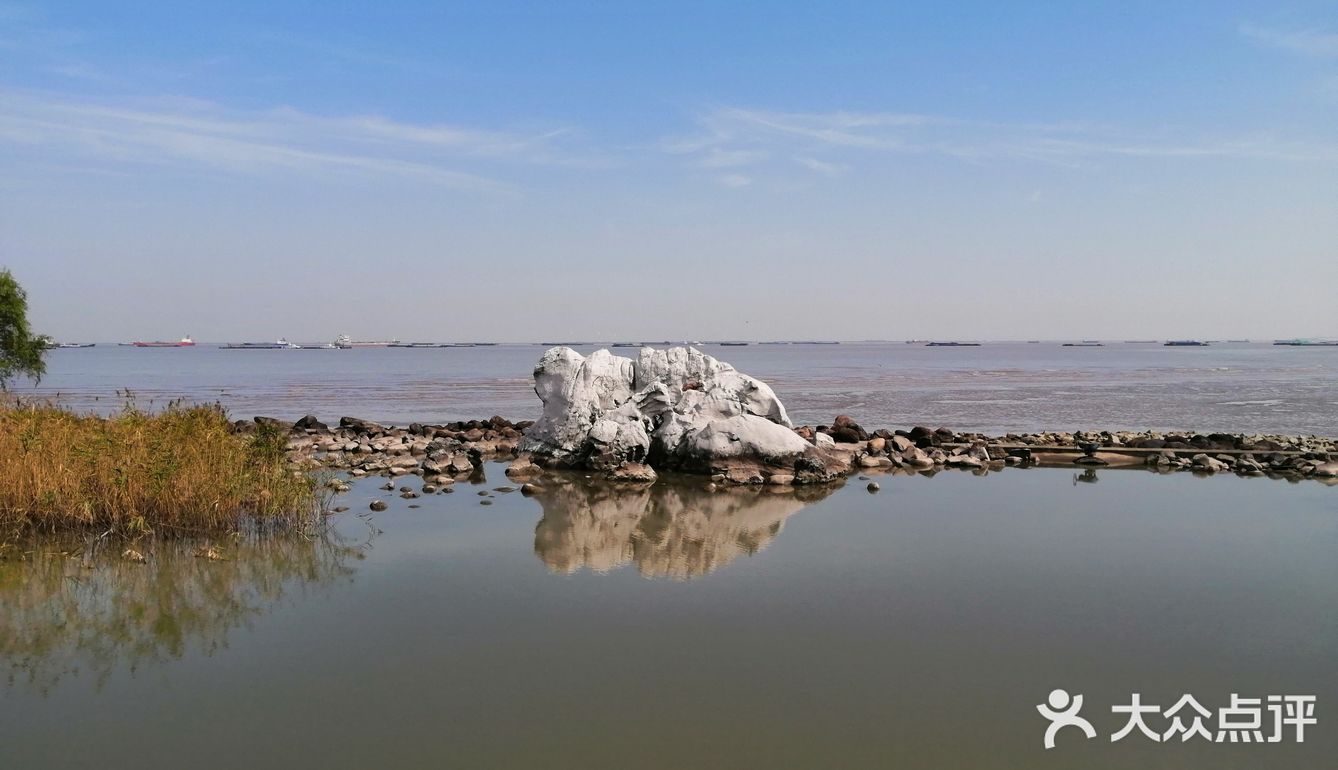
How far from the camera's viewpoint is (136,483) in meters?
12.2

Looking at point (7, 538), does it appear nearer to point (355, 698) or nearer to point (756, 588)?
point (355, 698)

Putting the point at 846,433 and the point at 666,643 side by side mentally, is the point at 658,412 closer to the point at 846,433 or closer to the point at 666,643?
the point at 846,433

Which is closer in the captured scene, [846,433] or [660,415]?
[660,415]

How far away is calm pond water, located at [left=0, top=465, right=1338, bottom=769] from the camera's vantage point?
263 inches

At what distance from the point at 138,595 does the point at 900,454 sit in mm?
A: 15732

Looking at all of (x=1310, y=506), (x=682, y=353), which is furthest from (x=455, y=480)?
(x=1310, y=506)

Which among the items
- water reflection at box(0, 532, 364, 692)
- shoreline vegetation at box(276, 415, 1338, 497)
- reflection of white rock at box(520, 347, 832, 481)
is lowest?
water reflection at box(0, 532, 364, 692)

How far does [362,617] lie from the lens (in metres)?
9.43

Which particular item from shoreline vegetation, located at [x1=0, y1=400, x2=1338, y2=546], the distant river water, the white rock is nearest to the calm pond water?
shoreline vegetation, located at [x1=0, y1=400, x2=1338, y2=546]

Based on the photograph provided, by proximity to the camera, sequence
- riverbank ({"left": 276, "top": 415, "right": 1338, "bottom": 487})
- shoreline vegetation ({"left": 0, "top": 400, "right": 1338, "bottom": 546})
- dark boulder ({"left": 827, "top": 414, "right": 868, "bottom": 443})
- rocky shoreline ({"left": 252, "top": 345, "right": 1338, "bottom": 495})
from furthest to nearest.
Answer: dark boulder ({"left": 827, "top": 414, "right": 868, "bottom": 443}) < riverbank ({"left": 276, "top": 415, "right": 1338, "bottom": 487}) < rocky shoreline ({"left": 252, "top": 345, "right": 1338, "bottom": 495}) < shoreline vegetation ({"left": 0, "top": 400, "right": 1338, "bottom": 546})

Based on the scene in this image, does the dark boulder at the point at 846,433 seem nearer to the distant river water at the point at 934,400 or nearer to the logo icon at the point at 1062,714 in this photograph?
the distant river water at the point at 934,400

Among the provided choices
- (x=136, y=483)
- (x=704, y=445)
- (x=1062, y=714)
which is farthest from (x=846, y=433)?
(x=1062, y=714)

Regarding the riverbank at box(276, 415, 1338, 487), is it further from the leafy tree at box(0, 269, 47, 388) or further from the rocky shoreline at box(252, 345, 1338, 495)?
the leafy tree at box(0, 269, 47, 388)

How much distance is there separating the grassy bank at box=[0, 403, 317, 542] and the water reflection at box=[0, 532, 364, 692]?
0.43m
